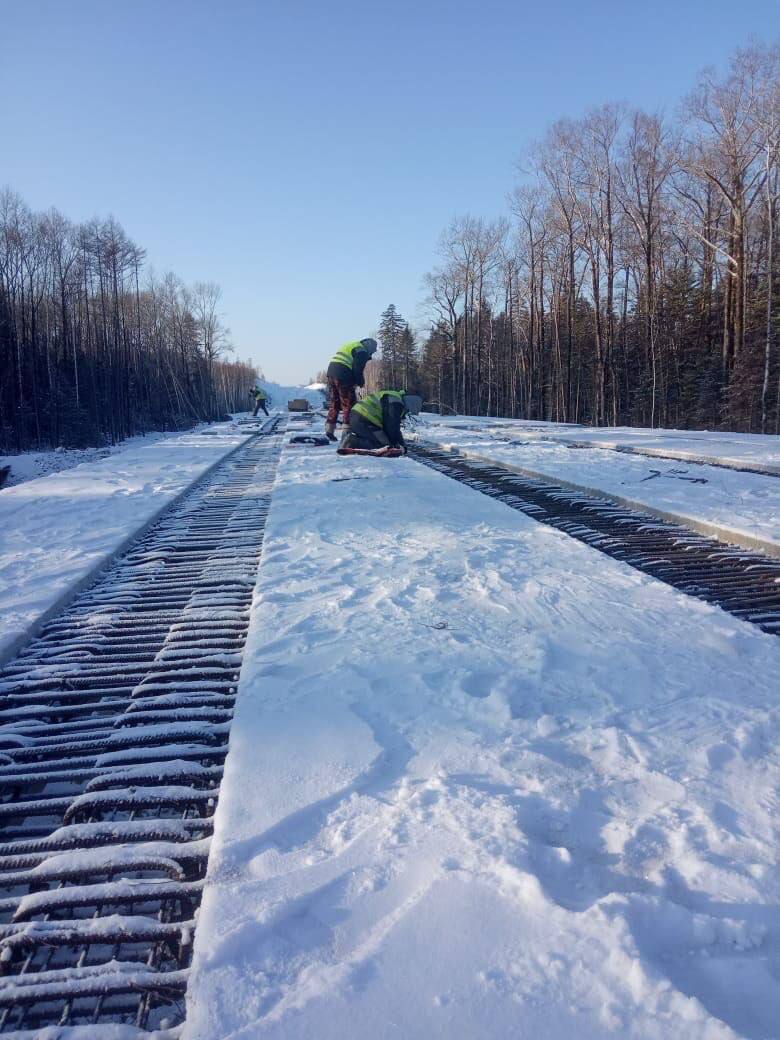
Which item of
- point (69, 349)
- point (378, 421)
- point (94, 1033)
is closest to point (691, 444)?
point (378, 421)

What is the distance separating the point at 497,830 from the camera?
1.89 meters

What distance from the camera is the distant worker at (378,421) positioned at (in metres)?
11.4

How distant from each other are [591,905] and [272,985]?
0.76m

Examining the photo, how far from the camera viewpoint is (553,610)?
12.5 ft

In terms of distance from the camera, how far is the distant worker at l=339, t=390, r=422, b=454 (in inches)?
449

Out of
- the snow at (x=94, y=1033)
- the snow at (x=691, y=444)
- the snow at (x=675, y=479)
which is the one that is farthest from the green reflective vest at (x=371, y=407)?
the snow at (x=94, y=1033)

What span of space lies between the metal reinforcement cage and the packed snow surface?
5.2 inches

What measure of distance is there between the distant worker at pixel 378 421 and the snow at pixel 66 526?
272 cm

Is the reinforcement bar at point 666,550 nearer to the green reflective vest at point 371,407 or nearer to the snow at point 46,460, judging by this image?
the green reflective vest at point 371,407

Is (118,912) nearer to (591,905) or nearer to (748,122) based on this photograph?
(591,905)

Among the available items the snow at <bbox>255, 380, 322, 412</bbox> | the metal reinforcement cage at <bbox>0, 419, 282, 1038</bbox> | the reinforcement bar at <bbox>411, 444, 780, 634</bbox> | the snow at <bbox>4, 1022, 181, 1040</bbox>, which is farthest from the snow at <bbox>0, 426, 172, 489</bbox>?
the snow at <bbox>255, 380, 322, 412</bbox>

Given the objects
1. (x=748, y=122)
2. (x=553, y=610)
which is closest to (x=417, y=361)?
(x=748, y=122)

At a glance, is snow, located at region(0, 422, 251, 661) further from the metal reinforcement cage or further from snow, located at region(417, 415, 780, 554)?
snow, located at region(417, 415, 780, 554)

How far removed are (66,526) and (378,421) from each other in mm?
6439
